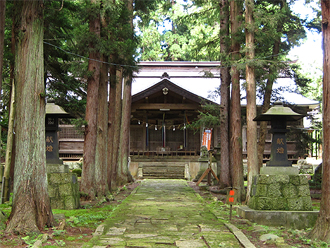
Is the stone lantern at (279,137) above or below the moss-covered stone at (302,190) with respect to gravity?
above

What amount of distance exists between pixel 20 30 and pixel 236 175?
337 inches

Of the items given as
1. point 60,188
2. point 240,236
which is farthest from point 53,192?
point 240,236

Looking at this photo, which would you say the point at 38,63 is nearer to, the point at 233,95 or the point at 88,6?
the point at 88,6

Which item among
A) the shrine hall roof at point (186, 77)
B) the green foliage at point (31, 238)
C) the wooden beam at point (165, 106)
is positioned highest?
the shrine hall roof at point (186, 77)

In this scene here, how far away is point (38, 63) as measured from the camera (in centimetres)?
689

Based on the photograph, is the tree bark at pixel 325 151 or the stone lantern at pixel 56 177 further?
the stone lantern at pixel 56 177

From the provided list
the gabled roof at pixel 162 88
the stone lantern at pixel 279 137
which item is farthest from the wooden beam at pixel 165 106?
the stone lantern at pixel 279 137

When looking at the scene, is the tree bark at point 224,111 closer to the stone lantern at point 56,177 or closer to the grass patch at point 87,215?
the grass patch at point 87,215

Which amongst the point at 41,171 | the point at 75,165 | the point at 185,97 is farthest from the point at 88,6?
the point at 75,165

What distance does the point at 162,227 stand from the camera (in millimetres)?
7473

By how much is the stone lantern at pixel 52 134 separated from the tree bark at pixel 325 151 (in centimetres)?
654

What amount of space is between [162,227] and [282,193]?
303 cm

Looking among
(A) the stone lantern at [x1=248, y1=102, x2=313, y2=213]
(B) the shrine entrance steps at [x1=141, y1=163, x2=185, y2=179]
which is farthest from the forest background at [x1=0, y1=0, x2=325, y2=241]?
(B) the shrine entrance steps at [x1=141, y1=163, x2=185, y2=179]

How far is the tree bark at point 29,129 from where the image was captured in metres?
6.30
